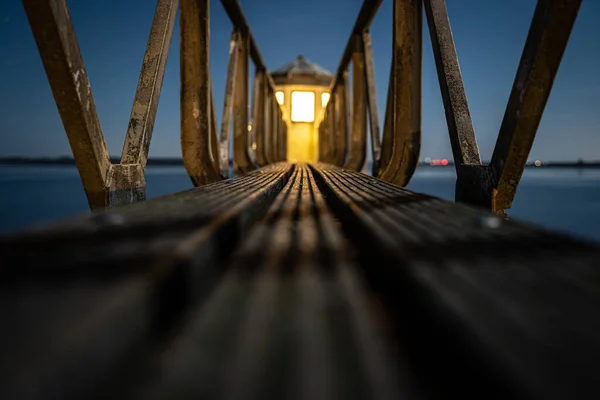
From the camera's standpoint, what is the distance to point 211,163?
3469 mm

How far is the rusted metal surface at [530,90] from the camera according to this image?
1.44 m

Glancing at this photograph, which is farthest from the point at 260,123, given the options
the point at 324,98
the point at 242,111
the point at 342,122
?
the point at 324,98

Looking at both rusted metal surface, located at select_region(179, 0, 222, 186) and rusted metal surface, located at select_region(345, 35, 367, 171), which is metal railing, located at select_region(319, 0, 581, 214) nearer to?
rusted metal surface, located at select_region(179, 0, 222, 186)

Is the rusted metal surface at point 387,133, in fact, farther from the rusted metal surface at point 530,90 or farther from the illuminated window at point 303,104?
the illuminated window at point 303,104

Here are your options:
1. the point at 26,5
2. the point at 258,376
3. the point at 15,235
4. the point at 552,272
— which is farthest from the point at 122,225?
the point at 26,5

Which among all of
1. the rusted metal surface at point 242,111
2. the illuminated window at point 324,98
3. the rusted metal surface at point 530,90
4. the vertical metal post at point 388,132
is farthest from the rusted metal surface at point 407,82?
the illuminated window at point 324,98

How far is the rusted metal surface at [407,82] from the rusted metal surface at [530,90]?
5.46ft

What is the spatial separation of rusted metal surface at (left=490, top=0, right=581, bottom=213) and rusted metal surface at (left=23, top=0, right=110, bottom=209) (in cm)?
193

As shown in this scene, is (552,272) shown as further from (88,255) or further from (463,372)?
(88,255)

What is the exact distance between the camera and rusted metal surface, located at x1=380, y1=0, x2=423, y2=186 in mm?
3252

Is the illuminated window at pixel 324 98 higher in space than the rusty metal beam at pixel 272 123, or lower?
higher

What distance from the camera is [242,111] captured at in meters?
6.91

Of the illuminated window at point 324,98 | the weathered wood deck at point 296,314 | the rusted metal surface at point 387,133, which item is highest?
the illuminated window at point 324,98

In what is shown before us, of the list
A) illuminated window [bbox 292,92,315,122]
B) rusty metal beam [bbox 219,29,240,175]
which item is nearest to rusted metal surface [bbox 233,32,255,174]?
rusty metal beam [bbox 219,29,240,175]
